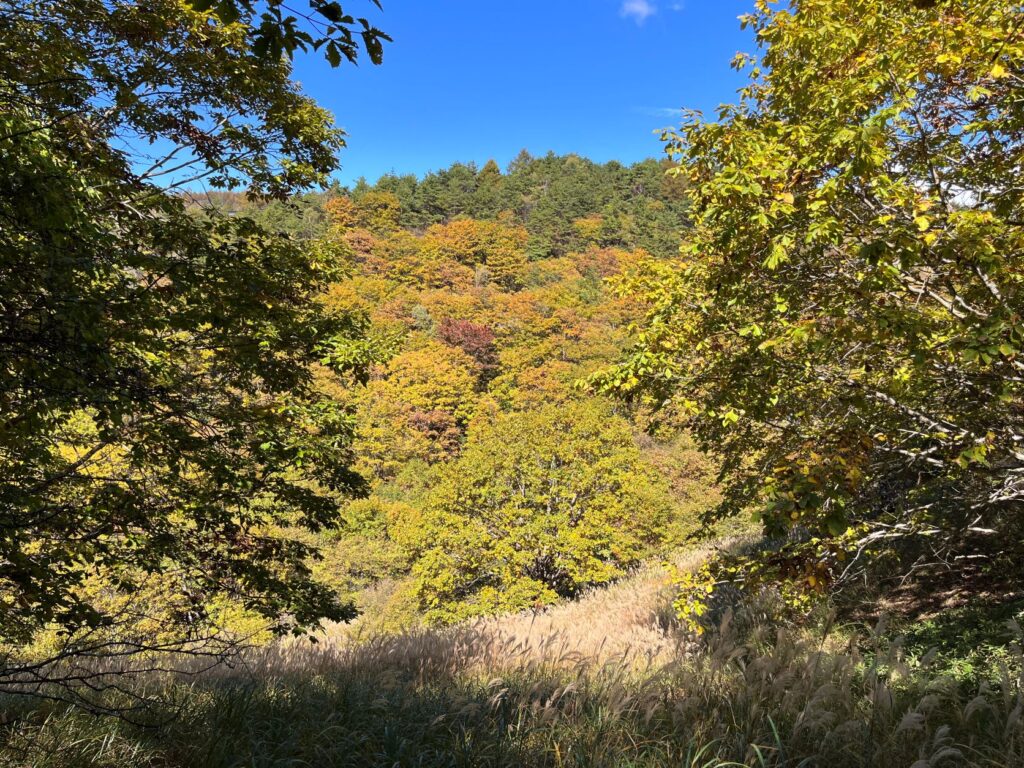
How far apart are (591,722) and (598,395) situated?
3.47 m

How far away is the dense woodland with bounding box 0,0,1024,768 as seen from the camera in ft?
10.8

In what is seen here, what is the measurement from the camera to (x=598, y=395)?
20.7 feet

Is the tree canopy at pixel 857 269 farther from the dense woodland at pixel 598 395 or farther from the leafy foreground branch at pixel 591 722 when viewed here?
the leafy foreground branch at pixel 591 722

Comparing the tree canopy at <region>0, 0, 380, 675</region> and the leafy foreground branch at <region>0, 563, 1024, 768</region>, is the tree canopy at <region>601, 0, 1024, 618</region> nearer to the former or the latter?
the leafy foreground branch at <region>0, 563, 1024, 768</region>

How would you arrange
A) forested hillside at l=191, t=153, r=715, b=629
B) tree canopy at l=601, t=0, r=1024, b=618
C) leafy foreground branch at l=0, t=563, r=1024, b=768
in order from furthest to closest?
forested hillside at l=191, t=153, r=715, b=629 < tree canopy at l=601, t=0, r=1024, b=618 < leafy foreground branch at l=0, t=563, r=1024, b=768

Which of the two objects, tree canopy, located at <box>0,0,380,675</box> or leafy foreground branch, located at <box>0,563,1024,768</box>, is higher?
tree canopy, located at <box>0,0,380,675</box>

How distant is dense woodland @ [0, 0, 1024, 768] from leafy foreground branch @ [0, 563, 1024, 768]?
0.10ft

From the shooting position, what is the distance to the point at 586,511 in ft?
67.7

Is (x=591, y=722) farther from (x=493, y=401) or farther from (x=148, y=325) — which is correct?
(x=493, y=401)

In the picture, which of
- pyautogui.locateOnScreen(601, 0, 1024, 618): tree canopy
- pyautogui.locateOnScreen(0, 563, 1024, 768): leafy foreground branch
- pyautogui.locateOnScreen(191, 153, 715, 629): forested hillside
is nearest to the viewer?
pyautogui.locateOnScreen(0, 563, 1024, 768): leafy foreground branch

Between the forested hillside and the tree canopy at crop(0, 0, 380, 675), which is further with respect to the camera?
the forested hillside

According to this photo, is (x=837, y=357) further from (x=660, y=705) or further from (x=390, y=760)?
(x=390, y=760)

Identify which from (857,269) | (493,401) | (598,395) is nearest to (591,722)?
(598,395)

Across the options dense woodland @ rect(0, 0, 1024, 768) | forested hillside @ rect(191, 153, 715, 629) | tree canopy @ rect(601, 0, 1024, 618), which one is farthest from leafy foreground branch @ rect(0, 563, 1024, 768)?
forested hillside @ rect(191, 153, 715, 629)
